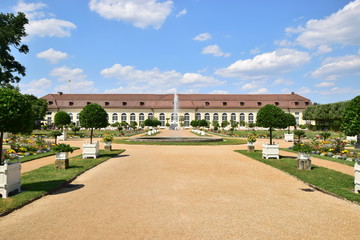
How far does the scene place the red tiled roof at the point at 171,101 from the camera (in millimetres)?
65062

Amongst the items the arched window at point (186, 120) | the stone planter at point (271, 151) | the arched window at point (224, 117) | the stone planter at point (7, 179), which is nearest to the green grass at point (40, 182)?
the stone planter at point (7, 179)

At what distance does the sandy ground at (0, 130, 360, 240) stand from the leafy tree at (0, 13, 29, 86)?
30.4 m

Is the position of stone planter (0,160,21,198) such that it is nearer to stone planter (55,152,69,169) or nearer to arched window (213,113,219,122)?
→ stone planter (55,152,69,169)

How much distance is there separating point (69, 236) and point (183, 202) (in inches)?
102

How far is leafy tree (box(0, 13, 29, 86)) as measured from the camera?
3128 centimetres

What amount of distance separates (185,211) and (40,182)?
498 centimetres

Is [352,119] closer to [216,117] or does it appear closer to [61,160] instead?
[61,160]

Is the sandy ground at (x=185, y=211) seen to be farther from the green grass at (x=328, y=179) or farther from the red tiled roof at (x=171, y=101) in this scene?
the red tiled roof at (x=171, y=101)

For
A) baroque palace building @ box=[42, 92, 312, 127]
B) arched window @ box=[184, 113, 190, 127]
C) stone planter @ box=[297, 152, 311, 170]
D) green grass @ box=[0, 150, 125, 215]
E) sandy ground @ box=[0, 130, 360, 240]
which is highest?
baroque palace building @ box=[42, 92, 312, 127]

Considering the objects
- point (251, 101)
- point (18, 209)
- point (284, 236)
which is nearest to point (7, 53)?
point (18, 209)

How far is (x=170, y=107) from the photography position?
6456 centimetres

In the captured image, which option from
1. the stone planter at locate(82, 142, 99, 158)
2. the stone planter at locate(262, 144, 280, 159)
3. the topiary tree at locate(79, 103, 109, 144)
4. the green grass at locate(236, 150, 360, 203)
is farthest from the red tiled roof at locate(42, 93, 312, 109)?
the green grass at locate(236, 150, 360, 203)

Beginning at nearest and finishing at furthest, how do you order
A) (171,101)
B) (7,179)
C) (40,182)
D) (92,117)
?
(7,179) → (40,182) → (92,117) → (171,101)

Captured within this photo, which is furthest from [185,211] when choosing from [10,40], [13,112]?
[10,40]
